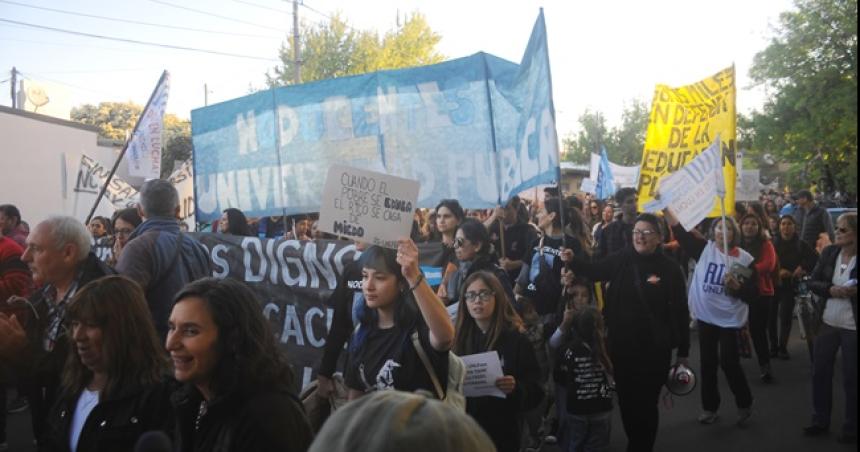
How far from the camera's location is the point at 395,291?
3.74 metres

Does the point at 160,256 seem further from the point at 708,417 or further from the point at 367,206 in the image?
the point at 708,417

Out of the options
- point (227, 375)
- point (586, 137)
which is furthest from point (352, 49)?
point (227, 375)

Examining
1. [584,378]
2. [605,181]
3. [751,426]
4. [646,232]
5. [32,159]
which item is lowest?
[751,426]

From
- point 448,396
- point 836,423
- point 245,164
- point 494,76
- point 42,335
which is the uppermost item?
point 494,76

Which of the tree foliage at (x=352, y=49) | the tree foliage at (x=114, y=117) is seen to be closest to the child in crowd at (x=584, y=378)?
the tree foliage at (x=352, y=49)

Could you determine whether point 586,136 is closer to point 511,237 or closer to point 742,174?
point 742,174

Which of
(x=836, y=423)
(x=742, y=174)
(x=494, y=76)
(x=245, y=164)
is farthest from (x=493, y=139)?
(x=742, y=174)

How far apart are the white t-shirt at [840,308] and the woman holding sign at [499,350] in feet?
11.6

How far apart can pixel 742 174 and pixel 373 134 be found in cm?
1388

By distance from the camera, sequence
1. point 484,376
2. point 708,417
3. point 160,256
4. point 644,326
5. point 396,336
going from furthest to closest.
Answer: point 708,417 → point 644,326 → point 160,256 → point 484,376 → point 396,336

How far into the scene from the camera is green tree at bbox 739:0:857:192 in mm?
31422

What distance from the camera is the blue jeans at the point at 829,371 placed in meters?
6.48

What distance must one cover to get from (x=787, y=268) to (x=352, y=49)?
35460 millimetres

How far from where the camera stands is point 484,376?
4.14m
